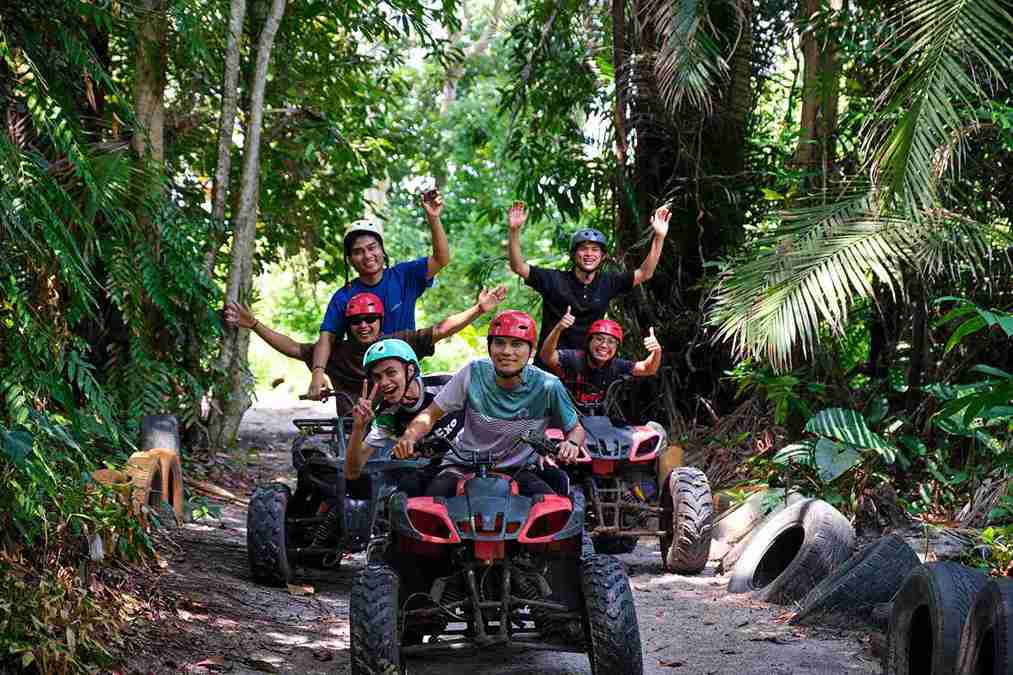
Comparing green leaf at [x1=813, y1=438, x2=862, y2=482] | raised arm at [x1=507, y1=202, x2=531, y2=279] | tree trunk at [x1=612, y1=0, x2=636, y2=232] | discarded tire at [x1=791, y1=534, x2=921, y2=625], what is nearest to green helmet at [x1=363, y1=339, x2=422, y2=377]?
discarded tire at [x1=791, y1=534, x2=921, y2=625]

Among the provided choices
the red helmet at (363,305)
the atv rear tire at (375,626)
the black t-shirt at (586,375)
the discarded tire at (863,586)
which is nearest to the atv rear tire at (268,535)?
the red helmet at (363,305)

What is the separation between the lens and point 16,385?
19.0ft

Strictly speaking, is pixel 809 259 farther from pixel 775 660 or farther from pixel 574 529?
pixel 574 529

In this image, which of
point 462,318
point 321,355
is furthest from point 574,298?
point 321,355

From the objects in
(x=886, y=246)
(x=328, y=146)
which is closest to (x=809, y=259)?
(x=886, y=246)

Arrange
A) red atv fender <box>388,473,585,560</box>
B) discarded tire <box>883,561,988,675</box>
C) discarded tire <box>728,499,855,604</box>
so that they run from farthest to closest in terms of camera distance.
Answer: discarded tire <box>728,499,855,604</box> → red atv fender <box>388,473,585,560</box> → discarded tire <box>883,561,988,675</box>

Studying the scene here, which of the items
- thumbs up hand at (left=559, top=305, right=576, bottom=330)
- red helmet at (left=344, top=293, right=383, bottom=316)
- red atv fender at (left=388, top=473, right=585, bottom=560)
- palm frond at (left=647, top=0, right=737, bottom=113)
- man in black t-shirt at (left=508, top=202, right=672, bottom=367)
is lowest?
red atv fender at (left=388, top=473, right=585, bottom=560)

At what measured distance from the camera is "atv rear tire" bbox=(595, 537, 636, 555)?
330 inches

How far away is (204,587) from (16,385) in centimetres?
176

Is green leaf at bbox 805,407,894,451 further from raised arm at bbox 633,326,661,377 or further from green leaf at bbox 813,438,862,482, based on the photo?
raised arm at bbox 633,326,661,377

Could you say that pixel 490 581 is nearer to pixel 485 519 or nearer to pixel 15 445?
pixel 485 519

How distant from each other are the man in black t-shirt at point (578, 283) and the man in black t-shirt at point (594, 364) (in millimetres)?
302

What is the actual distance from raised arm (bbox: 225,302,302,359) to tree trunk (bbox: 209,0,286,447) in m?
1.94

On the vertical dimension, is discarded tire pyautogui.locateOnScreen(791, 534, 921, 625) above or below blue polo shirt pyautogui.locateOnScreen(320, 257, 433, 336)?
below
